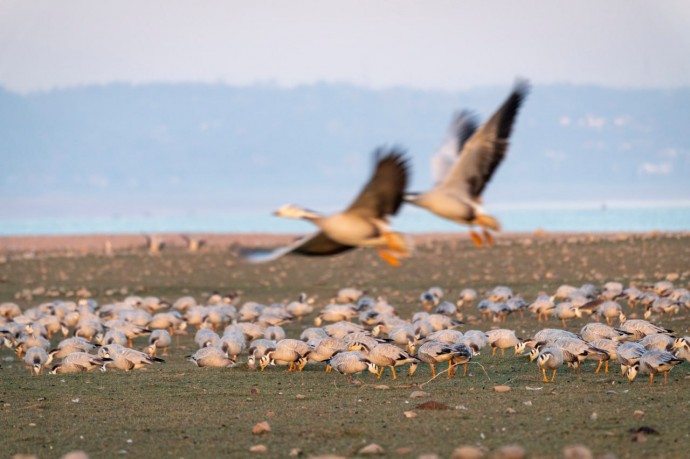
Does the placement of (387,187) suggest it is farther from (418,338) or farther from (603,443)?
(418,338)

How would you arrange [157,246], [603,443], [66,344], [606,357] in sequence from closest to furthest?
[603,443]
[606,357]
[66,344]
[157,246]

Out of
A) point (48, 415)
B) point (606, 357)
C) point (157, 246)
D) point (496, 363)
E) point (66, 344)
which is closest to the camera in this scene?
point (48, 415)

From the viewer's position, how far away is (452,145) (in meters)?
10.3

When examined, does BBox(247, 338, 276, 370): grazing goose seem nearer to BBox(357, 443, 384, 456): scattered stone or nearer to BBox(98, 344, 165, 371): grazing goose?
BBox(98, 344, 165, 371): grazing goose

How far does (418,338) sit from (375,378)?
2922mm

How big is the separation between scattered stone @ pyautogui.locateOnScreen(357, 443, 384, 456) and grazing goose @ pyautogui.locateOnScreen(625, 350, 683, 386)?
4176 mm

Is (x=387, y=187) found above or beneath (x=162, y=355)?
above

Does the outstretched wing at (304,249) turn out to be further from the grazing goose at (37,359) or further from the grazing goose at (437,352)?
the grazing goose at (37,359)

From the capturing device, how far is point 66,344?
622 inches

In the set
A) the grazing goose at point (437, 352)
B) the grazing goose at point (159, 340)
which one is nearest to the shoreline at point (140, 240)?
the grazing goose at point (159, 340)

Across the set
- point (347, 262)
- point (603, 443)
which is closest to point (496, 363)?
point (603, 443)

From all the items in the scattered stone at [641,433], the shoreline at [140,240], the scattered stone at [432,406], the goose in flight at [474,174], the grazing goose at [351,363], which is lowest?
the scattered stone at [432,406]

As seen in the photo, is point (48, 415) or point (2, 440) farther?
point (48, 415)

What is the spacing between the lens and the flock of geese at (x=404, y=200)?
23.9 ft
